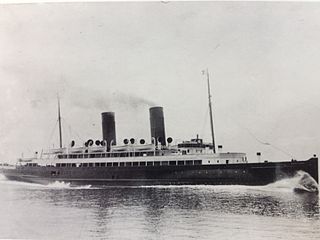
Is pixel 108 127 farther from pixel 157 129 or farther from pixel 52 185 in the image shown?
pixel 52 185

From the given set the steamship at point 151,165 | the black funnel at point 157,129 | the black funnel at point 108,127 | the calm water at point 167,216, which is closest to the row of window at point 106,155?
the steamship at point 151,165

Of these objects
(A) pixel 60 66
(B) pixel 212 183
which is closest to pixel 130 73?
(A) pixel 60 66

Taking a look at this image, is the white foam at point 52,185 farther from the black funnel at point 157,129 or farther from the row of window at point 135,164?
the black funnel at point 157,129

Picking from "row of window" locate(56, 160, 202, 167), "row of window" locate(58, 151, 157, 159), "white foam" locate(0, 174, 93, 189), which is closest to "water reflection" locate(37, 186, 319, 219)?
"row of window" locate(56, 160, 202, 167)

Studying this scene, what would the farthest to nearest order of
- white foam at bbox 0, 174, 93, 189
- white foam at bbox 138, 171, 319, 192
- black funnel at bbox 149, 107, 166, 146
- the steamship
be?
white foam at bbox 0, 174, 93, 189 < the steamship < white foam at bbox 138, 171, 319, 192 < black funnel at bbox 149, 107, 166, 146

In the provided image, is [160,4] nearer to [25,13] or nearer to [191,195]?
[25,13]

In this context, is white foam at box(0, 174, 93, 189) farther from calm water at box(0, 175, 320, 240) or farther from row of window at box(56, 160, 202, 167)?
calm water at box(0, 175, 320, 240)
